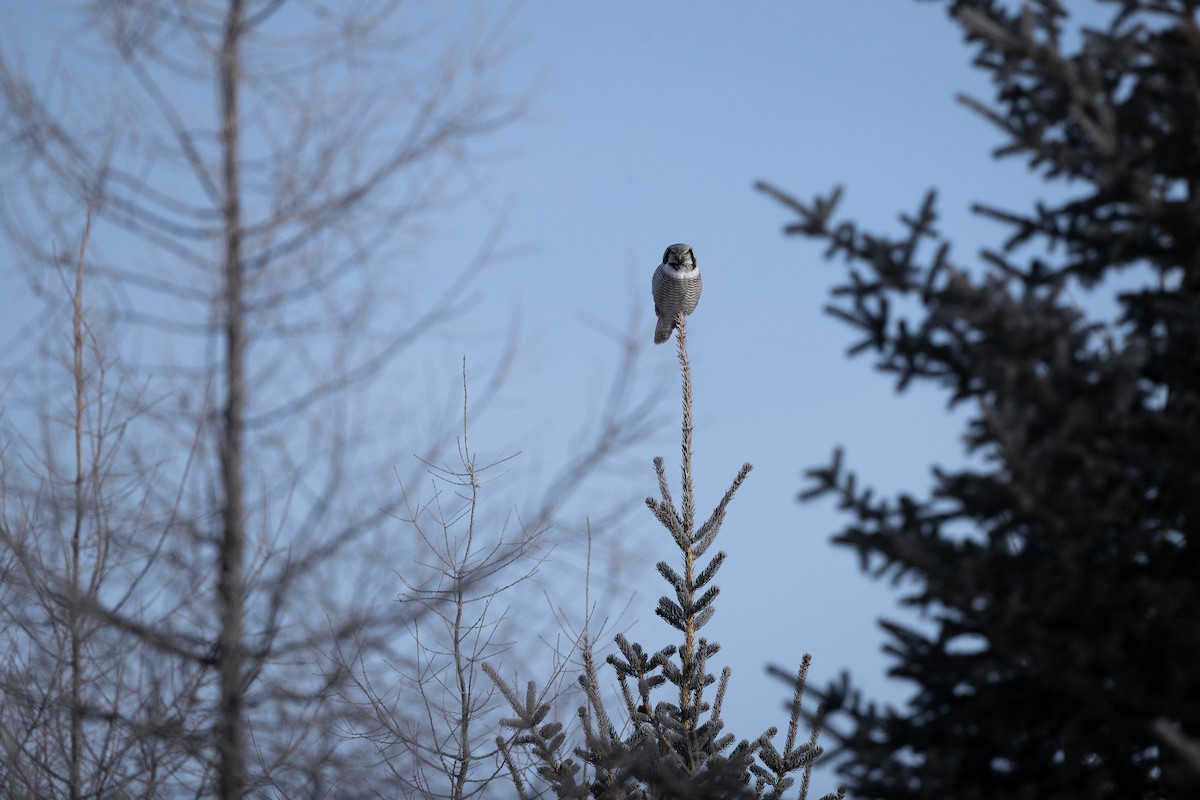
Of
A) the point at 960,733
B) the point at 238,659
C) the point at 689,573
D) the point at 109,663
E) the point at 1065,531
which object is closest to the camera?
the point at 1065,531

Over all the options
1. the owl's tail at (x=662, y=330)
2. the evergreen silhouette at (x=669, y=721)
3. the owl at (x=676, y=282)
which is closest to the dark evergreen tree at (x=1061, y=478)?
the evergreen silhouette at (x=669, y=721)

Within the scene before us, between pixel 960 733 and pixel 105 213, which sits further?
pixel 105 213

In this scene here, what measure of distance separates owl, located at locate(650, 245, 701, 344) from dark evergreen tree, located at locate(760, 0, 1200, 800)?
8655 mm

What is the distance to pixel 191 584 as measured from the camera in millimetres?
4719

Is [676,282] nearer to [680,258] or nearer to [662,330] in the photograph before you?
[680,258]

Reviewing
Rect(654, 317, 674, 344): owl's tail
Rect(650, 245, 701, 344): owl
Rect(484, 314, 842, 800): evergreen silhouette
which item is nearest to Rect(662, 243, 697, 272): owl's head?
Rect(650, 245, 701, 344): owl

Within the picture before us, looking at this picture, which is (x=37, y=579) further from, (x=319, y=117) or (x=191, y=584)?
(x=319, y=117)

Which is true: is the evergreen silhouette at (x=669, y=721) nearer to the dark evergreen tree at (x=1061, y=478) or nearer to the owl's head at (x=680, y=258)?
the dark evergreen tree at (x=1061, y=478)

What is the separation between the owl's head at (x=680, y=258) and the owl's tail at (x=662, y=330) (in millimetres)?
1185

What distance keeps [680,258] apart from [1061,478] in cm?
951

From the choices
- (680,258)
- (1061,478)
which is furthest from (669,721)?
(680,258)

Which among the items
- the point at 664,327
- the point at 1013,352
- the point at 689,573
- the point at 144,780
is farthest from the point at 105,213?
the point at 664,327

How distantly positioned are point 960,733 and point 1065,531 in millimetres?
669

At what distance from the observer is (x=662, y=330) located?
1396 centimetres
